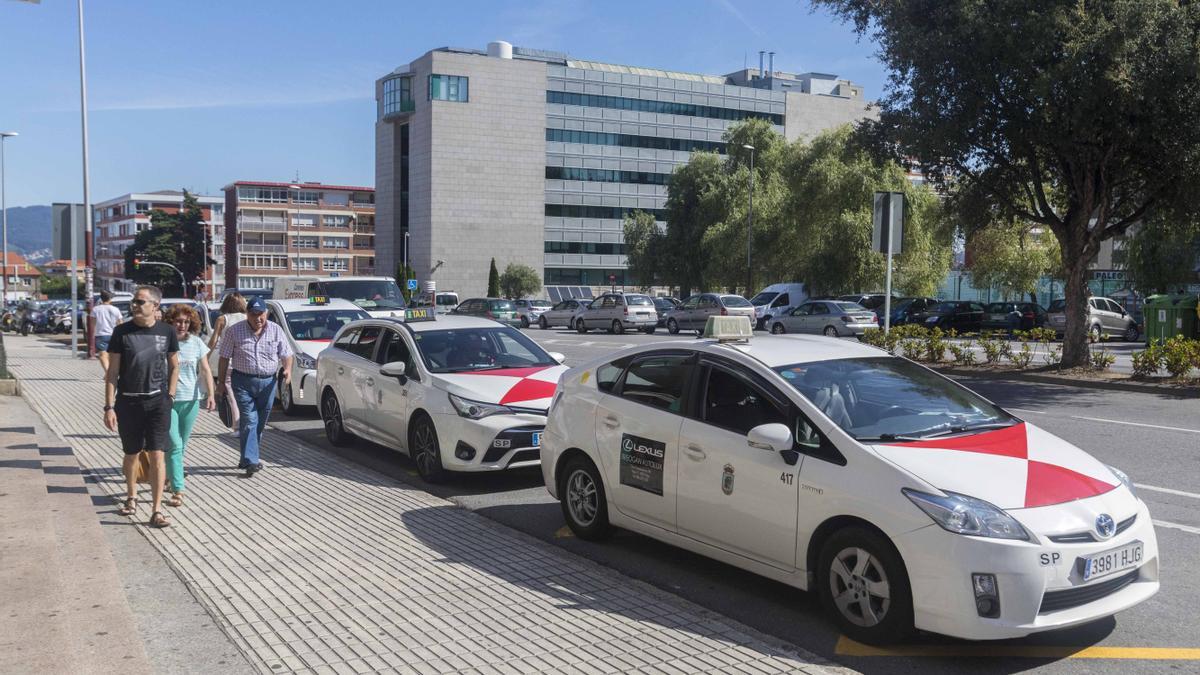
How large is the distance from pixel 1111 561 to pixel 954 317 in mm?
33021

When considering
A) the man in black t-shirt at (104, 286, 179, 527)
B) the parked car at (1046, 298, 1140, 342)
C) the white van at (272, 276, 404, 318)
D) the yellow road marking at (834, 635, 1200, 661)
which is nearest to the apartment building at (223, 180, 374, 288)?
the parked car at (1046, 298, 1140, 342)

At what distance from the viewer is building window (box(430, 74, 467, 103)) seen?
8094cm

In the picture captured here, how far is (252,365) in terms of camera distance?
921 cm

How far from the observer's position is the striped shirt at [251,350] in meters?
9.19

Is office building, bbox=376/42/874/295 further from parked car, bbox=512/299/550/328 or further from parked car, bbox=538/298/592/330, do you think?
parked car, bbox=538/298/592/330

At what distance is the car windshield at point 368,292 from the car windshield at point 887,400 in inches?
643

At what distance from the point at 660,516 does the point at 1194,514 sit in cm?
443

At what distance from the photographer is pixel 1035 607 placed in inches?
174

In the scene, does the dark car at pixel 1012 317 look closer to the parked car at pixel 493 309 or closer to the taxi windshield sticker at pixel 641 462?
the parked car at pixel 493 309

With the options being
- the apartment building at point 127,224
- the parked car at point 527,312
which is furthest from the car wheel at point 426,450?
the apartment building at point 127,224

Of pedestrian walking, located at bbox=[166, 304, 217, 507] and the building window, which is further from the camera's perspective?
the building window

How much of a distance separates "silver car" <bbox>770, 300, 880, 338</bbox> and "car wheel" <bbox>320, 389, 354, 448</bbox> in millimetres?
22553

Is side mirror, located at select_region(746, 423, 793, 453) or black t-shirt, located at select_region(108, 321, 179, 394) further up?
black t-shirt, located at select_region(108, 321, 179, 394)

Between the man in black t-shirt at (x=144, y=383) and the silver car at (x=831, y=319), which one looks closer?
the man in black t-shirt at (x=144, y=383)
